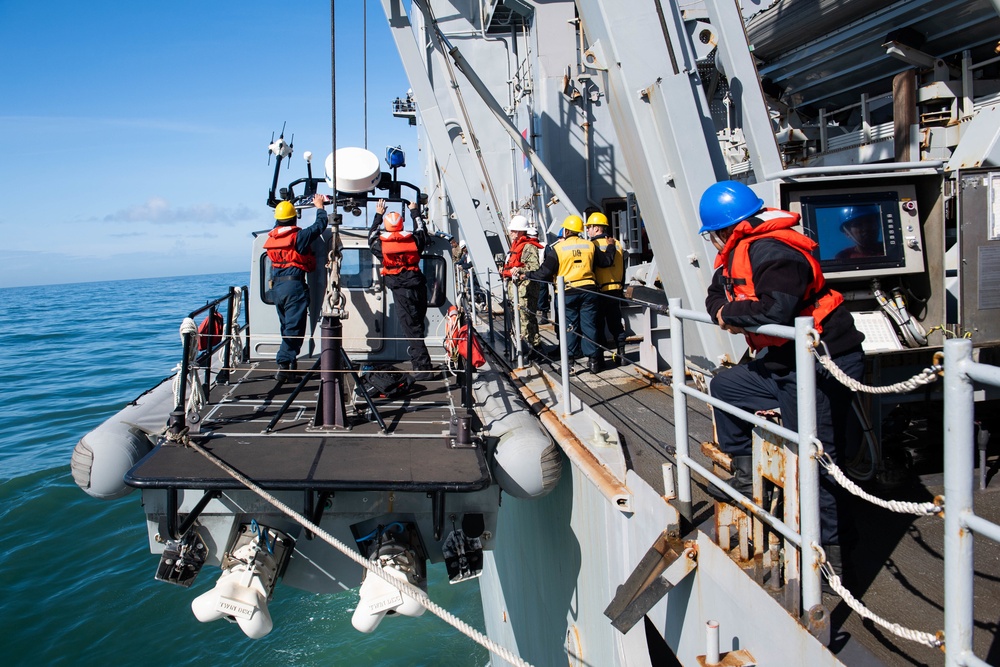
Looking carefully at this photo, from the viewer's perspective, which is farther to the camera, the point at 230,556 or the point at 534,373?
the point at 534,373

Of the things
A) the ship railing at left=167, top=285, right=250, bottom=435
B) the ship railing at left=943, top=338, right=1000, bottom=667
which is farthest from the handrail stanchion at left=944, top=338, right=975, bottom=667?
the ship railing at left=167, top=285, right=250, bottom=435

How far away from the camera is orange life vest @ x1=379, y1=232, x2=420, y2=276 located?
6.14 meters

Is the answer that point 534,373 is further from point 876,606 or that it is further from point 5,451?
point 5,451

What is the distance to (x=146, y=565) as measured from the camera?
9.86m

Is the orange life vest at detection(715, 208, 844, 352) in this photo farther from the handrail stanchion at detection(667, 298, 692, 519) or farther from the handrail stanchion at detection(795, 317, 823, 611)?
the handrail stanchion at detection(795, 317, 823, 611)

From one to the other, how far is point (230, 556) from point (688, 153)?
407 cm

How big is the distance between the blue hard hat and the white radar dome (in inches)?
199

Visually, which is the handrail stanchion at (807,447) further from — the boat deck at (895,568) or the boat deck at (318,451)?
the boat deck at (318,451)

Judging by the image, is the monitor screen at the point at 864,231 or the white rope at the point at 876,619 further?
the monitor screen at the point at 864,231

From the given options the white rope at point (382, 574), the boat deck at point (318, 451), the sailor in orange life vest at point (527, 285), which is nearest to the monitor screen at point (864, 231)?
the boat deck at point (318, 451)

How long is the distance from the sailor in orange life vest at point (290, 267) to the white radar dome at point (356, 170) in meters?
0.97

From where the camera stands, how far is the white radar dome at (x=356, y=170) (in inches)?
284

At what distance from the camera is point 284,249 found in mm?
6250

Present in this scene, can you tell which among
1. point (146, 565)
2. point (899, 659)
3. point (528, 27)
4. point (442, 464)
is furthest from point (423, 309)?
point (528, 27)
